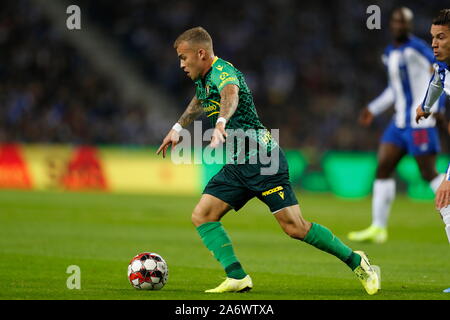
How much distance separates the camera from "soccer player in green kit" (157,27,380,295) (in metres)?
6.86

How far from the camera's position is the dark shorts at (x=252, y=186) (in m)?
6.91

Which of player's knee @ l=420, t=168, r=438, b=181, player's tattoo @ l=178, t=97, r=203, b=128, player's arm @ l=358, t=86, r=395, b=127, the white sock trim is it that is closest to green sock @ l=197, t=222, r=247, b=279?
player's tattoo @ l=178, t=97, r=203, b=128

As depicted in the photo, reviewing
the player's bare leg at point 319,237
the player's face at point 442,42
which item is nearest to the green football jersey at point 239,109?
the player's bare leg at point 319,237

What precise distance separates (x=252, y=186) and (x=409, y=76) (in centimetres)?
507

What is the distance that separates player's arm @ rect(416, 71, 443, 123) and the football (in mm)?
2509

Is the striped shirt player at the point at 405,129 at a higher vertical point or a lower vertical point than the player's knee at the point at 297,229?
higher

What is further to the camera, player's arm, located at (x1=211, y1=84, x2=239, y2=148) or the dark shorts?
the dark shorts

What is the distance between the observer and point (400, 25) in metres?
11.0

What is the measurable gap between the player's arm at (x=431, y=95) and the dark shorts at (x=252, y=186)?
1260mm

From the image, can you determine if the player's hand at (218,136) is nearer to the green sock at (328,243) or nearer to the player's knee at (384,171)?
the green sock at (328,243)

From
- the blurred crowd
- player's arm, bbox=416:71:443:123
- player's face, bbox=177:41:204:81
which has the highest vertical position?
the blurred crowd

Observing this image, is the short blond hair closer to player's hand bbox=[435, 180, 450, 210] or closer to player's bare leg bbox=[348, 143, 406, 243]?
player's hand bbox=[435, 180, 450, 210]

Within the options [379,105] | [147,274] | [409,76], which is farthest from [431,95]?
[379,105]
